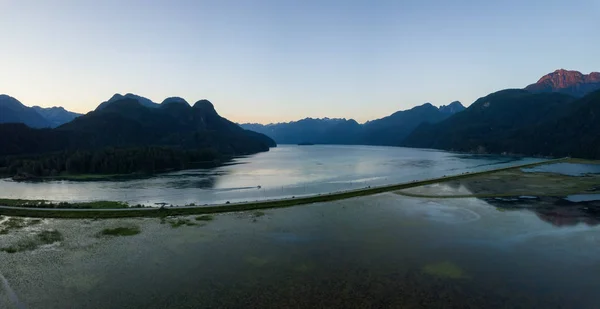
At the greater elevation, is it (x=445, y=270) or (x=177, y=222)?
(x=177, y=222)

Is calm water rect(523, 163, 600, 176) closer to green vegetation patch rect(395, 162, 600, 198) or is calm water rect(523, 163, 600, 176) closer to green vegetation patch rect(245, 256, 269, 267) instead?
green vegetation patch rect(395, 162, 600, 198)

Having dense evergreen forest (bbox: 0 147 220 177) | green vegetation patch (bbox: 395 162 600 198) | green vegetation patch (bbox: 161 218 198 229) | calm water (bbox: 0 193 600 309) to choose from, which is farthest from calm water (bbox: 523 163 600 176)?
dense evergreen forest (bbox: 0 147 220 177)

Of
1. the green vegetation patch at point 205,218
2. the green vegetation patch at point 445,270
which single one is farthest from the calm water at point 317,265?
the green vegetation patch at point 205,218

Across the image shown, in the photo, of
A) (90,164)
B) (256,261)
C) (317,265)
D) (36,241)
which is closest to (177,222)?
(36,241)

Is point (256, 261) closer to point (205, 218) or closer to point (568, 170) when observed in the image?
point (205, 218)

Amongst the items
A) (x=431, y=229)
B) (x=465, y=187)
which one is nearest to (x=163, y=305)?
(x=431, y=229)

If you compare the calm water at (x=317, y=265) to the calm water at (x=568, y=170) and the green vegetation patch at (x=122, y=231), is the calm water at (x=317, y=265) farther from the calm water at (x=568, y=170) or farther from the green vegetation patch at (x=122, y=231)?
the calm water at (x=568, y=170)
